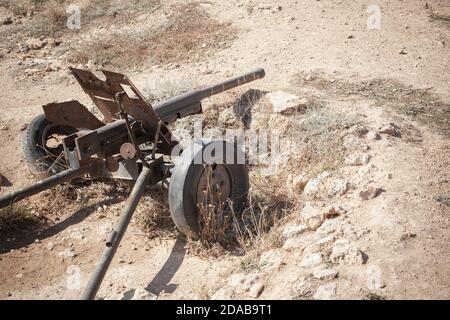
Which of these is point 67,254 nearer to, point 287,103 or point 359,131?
point 287,103

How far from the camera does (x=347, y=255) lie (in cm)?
364

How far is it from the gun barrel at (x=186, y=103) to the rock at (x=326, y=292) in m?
2.48

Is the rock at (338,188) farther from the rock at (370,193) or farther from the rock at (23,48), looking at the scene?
the rock at (23,48)

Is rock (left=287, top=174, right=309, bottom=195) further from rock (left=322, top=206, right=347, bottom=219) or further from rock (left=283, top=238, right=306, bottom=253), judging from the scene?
rock (left=283, top=238, right=306, bottom=253)

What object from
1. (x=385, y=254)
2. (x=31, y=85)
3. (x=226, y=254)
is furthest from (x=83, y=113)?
(x=31, y=85)

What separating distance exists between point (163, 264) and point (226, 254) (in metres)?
0.55

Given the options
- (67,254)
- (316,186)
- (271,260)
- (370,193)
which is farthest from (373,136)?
(67,254)

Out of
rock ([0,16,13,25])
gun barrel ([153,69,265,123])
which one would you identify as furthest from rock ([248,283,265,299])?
rock ([0,16,13,25])

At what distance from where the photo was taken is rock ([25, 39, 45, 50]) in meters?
8.85

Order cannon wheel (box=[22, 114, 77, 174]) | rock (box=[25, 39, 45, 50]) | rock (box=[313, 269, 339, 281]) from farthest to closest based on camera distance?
1. rock (box=[25, 39, 45, 50])
2. cannon wheel (box=[22, 114, 77, 174])
3. rock (box=[313, 269, 339, 281])

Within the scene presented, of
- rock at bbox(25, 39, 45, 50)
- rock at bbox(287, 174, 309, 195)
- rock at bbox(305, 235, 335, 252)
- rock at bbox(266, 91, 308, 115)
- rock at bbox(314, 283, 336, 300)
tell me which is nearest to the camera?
rock at bbox(314, 283, 336, 300)

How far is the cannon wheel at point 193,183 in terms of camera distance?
162 inches

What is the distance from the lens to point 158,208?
4.96m

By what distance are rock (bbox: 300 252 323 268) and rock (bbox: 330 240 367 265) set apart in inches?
3.4
